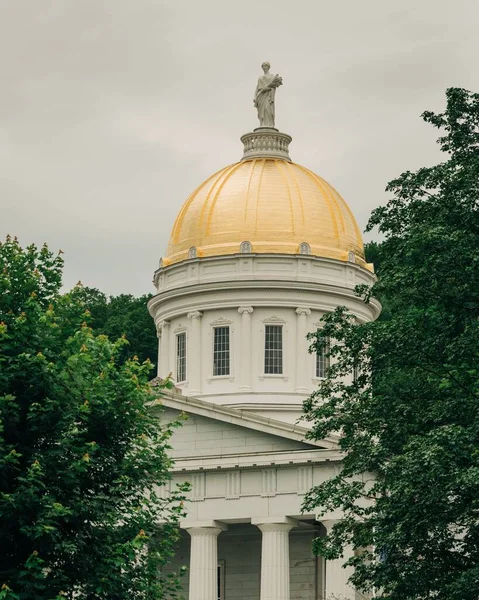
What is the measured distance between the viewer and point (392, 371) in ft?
128

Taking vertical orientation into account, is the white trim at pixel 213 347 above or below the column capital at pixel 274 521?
above

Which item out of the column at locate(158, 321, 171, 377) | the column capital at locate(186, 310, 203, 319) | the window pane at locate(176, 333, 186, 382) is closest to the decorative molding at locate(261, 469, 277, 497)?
the window pane at locate(176, 333, 186, 382)

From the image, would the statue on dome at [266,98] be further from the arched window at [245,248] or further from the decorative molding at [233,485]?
the decorative molding at [233,485]

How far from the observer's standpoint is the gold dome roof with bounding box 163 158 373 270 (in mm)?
75500

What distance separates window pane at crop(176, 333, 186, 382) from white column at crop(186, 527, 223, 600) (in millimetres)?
14176

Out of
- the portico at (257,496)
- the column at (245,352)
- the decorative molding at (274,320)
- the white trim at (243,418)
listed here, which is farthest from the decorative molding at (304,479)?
the decorative molding at (274,320)

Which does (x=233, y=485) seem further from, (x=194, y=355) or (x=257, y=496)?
(x=194, y=355)

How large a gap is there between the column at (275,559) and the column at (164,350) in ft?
55.5

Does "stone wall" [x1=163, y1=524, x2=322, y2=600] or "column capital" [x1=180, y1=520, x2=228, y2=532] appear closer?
"column capital" [x1=180, y1=520, x2=228, y2=532]

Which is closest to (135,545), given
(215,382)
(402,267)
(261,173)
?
(402,267)

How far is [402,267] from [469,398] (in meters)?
4.19

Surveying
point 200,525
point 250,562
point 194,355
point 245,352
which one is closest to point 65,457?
point 200,525

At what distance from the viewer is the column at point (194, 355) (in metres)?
74.3

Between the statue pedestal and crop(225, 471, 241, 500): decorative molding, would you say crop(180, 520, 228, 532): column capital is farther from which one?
the statue pedestal
